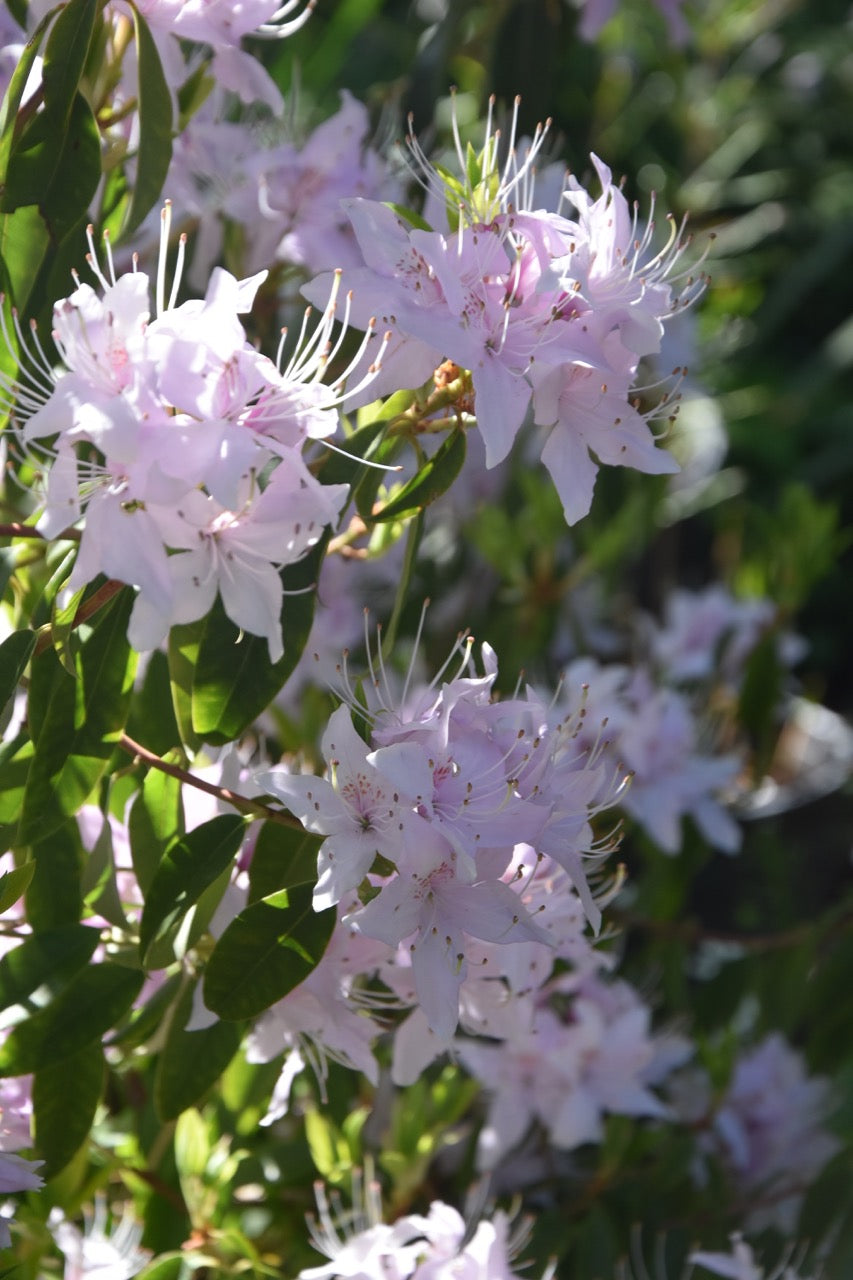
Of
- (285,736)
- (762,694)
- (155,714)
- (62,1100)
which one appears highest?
(155,714)

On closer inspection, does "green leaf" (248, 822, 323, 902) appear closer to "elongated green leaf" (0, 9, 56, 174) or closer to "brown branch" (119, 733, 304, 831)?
"brown branch" (119, 733, 304, 831)

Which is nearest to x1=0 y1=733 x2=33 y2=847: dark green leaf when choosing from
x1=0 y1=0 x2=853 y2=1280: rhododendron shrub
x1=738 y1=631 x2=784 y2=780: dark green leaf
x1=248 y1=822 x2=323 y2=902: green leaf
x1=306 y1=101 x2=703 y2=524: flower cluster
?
x1=0 y1=0 x2=853 y2=1280: rhododendron shrub

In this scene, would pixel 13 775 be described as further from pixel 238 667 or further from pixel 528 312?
pixel 528 312

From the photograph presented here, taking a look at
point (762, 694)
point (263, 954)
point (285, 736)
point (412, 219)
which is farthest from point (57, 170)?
point (762, 694)

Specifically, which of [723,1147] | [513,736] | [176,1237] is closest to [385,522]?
[513,736]

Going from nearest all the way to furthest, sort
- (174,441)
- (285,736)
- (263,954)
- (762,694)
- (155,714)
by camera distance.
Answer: (174,441)
(263,954)
(155,714)
(285,736)
(762,694)

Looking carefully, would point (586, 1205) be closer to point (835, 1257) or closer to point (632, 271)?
point (835, 1257)

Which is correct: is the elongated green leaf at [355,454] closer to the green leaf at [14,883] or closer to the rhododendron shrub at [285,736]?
the rhododendron shrub at [285,736]

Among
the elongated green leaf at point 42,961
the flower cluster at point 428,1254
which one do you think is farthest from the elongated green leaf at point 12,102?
the flower cluster at point 428,1254
